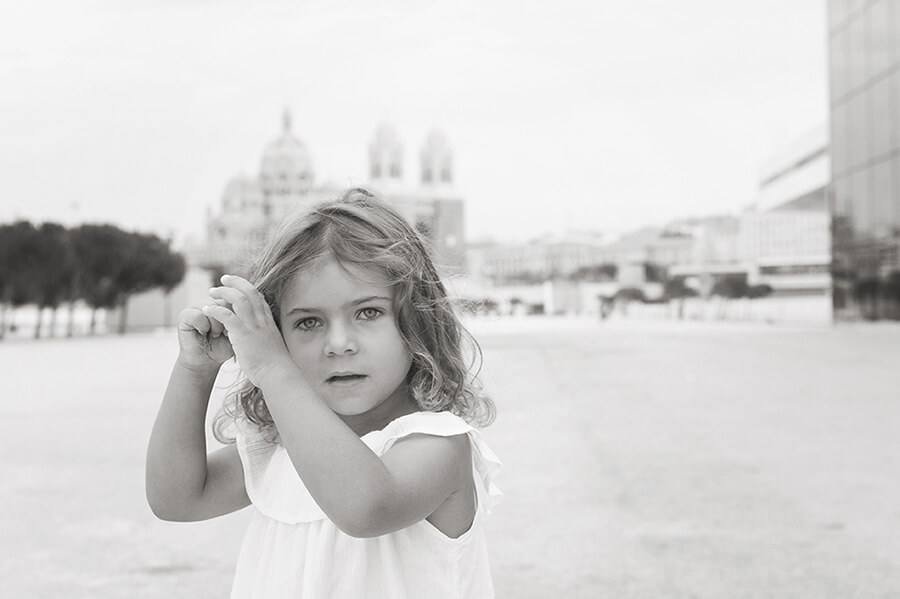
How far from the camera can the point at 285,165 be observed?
322ft

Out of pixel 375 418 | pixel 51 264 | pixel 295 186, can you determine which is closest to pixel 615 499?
pixel 375 418

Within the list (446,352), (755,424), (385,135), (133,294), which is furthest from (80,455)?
(385,135)

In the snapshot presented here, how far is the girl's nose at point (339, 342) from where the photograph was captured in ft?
3.96

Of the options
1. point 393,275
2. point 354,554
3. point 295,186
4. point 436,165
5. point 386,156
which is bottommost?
point 354,554

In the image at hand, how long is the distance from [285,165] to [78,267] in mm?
64558

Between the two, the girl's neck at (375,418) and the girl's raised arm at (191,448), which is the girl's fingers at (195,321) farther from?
the girl's neck at (375,418)

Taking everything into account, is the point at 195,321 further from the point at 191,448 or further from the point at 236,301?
the point at 191,448

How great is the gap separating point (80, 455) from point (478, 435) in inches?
184

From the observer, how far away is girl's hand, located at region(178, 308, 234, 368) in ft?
3.92

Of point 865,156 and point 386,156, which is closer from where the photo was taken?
point 865,156

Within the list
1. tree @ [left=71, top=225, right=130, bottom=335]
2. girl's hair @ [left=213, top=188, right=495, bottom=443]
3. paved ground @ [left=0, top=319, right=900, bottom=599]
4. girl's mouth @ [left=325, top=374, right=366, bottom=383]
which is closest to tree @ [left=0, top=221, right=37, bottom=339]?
tree @ [left=71, top=225, right=130, bottom=335]

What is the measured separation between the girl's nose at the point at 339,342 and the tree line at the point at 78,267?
31.7 metres

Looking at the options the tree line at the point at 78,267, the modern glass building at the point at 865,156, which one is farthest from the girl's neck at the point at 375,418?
the tree line at the point at 78,267

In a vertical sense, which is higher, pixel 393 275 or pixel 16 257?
pixel 16 257
